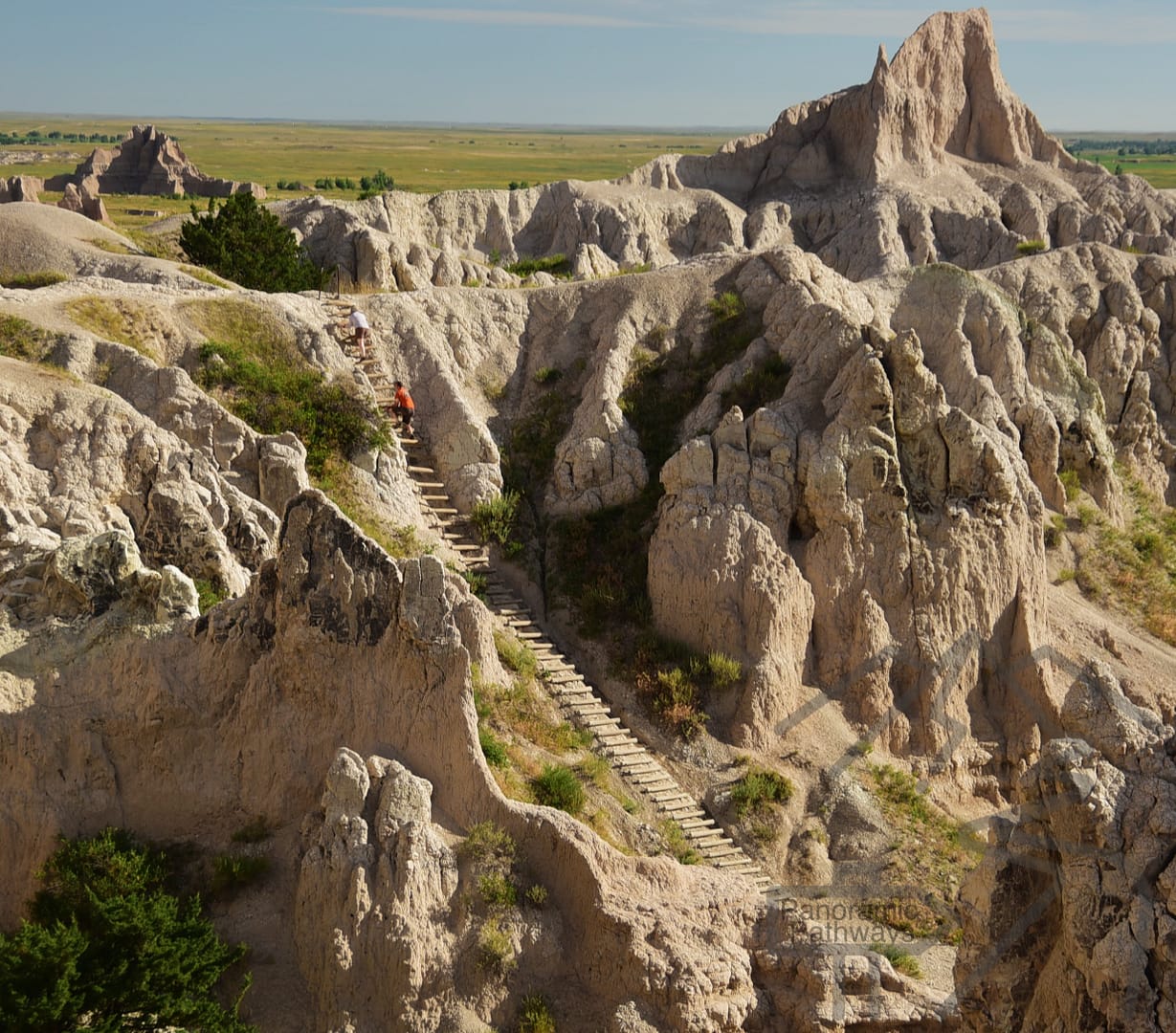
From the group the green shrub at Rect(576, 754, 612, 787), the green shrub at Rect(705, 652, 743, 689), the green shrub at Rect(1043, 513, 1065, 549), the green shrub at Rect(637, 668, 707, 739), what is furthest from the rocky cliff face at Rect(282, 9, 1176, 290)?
the green shrub at Rect(576, 754, 612, 787)

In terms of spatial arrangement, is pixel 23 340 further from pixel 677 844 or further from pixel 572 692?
pixel 677 844

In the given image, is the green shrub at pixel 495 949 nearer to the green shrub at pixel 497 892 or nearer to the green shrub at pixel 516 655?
the green shrub at pixel 497 892

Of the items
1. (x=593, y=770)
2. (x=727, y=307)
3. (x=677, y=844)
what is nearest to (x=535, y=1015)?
(x=677, y=844)

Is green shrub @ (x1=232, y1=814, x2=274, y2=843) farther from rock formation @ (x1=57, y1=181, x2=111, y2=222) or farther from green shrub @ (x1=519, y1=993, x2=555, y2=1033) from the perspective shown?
rock formation @ (x1=57, y1=181, x2=111, y2=222)

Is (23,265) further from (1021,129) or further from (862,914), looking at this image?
(1021,129)

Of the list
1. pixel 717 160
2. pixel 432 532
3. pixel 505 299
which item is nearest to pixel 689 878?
pixel 432 532

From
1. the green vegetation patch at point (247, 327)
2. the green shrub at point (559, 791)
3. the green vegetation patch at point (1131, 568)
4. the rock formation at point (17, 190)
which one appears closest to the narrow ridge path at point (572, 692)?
the green vegetation patch at point (247, 327)
